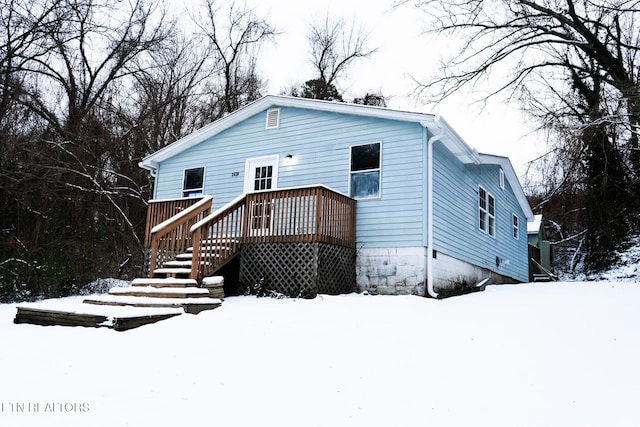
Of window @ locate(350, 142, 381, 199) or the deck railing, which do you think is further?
window @ locate(350, 142, 381, 199)

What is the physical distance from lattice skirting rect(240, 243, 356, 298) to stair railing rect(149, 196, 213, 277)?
3.78ft

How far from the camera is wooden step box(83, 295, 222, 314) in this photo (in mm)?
6703

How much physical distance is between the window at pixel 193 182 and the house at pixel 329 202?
0.03 m

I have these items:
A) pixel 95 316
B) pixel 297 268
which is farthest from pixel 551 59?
pixel 95 316

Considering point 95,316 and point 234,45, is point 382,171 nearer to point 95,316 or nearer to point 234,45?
point 95,316

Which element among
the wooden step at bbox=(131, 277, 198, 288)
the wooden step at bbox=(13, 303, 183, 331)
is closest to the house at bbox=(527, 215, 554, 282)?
the wooden step at bbox=(131, 277, 198, 288)

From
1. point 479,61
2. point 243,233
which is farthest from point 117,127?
point 479,61

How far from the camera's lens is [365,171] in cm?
970

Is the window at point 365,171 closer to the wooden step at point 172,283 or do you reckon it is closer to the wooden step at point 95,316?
the wooden step at point 172,283

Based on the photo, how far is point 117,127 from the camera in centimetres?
1702

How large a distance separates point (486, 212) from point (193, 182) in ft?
25.3

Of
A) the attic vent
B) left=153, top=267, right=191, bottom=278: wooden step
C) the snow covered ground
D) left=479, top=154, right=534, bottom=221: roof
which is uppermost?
the attic vent

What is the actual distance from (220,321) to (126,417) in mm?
2961

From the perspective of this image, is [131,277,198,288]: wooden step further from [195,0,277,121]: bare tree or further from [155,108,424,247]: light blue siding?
[195,0,277,121]: bare tree
